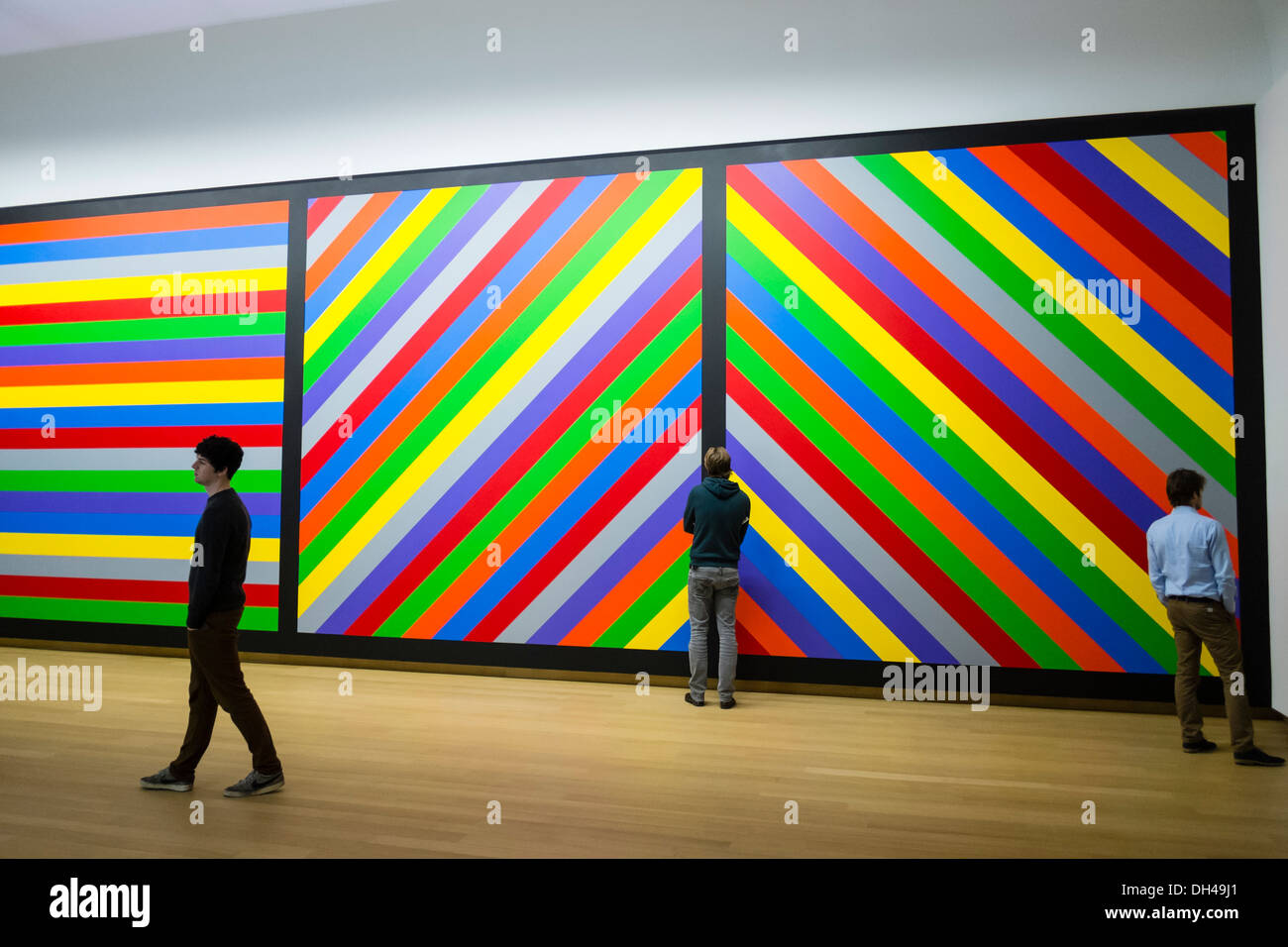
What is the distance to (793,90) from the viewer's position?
5.59 meters

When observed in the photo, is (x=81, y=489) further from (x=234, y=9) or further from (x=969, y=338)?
(x=969, y=338)

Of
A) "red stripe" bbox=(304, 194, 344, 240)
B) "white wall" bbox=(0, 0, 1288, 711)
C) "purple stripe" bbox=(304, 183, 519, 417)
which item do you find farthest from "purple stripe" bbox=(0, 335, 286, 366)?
"white wall" bbox=(0, 0, 1288, 711)

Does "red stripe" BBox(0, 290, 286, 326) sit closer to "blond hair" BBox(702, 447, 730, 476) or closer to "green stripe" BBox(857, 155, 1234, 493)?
"blond hair" BBox(702, 447, 730, 476)

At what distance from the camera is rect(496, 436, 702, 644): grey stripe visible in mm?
5633

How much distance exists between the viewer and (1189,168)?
501 cm

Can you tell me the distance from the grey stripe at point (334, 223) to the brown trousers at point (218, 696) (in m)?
3.83

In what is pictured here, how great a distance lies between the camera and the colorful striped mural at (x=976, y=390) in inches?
196

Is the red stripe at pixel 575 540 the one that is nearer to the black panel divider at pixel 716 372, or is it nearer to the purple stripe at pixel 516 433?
the black panel divider at pixel 716 372

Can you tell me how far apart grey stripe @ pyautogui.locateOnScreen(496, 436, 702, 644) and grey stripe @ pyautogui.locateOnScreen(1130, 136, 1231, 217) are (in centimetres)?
333

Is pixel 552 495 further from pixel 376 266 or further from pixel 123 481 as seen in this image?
pixel 123 481

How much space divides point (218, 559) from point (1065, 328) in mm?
4863
